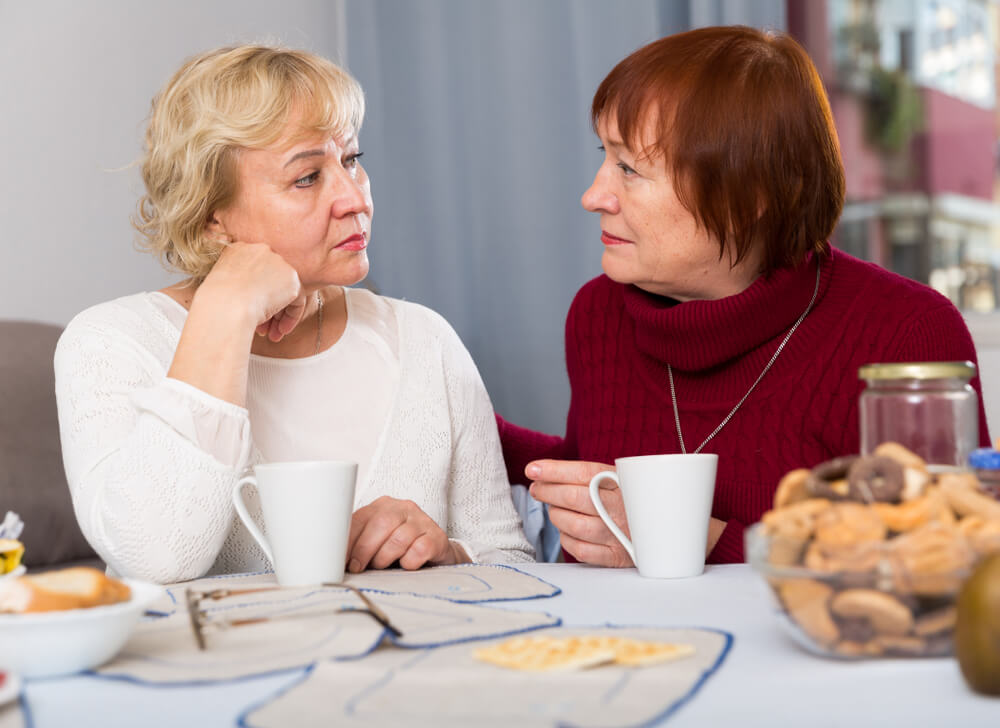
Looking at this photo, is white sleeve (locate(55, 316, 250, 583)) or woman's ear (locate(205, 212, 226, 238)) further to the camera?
woman's ear (locate(205, 212, 226, 238))

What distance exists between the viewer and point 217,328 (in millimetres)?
1120

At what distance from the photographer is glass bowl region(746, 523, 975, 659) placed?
550 mm

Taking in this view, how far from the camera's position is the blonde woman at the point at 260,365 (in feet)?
3.43

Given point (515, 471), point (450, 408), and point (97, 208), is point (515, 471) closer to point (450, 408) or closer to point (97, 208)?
point (450, 408)

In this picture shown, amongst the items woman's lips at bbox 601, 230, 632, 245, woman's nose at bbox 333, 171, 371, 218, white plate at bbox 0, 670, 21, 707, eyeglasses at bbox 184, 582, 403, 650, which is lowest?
eyeglasses at bbox 184, 582, 403, 650

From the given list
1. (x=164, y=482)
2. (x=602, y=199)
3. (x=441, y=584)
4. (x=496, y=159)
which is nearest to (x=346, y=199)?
(x=602, y=199)

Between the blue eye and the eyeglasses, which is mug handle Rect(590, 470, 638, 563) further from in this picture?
the blue eye

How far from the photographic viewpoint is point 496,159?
8.20ft

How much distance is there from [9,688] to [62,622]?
0.05 meters

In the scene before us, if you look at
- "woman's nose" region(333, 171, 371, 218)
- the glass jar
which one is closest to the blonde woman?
"woman's nose" region(333, 171, 371, 218)

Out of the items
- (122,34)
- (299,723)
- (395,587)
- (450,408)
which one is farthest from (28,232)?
(299,723)

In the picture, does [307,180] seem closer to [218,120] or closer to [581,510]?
[218,120]

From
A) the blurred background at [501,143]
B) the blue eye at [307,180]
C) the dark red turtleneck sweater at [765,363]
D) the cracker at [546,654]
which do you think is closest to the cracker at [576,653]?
the cracker at [546,654]

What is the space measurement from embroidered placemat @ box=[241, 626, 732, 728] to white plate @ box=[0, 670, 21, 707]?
134 millimetres
